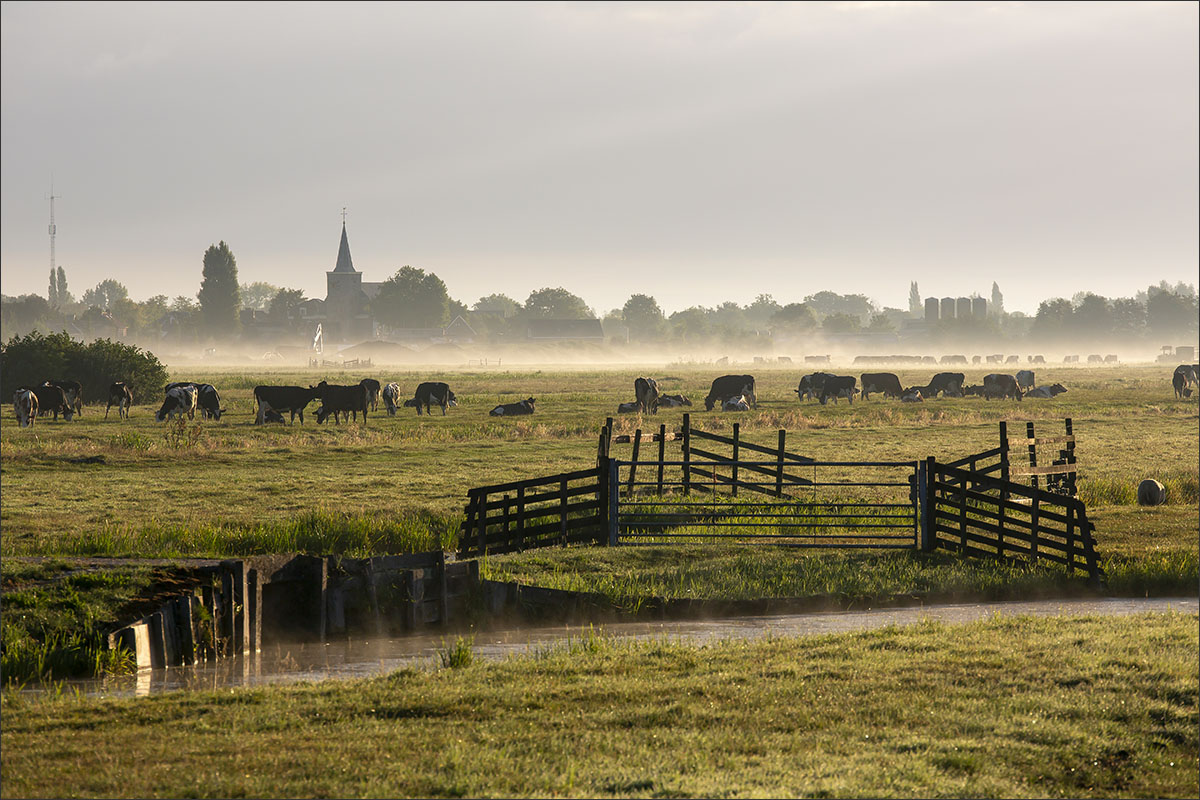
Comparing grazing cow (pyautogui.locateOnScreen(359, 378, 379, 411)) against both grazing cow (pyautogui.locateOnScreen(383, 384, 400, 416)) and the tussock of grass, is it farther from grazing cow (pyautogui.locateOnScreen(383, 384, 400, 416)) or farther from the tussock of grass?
the tussock of grass

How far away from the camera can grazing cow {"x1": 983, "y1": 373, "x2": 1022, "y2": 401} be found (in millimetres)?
67812

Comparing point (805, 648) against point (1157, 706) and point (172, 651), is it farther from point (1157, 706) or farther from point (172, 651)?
point (172, 651)

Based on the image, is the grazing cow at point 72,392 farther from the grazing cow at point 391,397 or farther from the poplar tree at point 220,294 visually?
the poplar tree at point 220,294

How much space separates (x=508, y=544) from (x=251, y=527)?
15.2 ft

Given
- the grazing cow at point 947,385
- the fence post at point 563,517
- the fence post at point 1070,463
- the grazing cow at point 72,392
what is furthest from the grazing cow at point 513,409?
the fence post at point 563,517

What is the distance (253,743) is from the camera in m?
10.0

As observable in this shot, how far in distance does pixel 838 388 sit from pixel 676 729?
56.4 metres

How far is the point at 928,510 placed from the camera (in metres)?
21.4

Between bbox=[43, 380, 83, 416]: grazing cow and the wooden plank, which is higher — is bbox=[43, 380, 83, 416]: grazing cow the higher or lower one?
the higher one

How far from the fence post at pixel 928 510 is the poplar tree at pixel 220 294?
174 meters

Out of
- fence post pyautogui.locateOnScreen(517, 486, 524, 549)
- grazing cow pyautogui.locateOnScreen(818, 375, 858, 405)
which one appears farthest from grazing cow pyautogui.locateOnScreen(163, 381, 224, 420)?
fence post pyautogui.locateOnScreen(517, 486, 524, 549)

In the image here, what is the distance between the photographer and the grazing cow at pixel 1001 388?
222 ft

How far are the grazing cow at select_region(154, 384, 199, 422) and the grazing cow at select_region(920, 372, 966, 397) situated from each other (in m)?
40.7

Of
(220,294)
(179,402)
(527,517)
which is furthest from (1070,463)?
(220,294)
